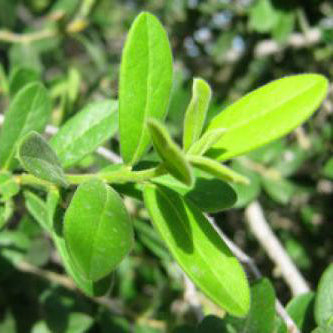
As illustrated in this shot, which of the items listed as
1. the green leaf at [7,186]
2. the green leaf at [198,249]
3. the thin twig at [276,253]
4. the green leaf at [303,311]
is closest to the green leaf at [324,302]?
the green leaf at [303,311]

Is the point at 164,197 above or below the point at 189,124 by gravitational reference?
below

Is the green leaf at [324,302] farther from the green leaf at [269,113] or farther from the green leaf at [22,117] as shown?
the green leaf at [22,117]

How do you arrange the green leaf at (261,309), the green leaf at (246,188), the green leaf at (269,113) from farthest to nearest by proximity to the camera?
the green leaf at (246,188), the green leaf at (261,309), the green leaf at (269,113)

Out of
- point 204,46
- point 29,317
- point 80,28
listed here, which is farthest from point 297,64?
point 29,317

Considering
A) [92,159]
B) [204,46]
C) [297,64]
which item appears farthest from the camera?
[204,46]

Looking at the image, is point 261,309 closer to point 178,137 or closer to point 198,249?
point 198,249

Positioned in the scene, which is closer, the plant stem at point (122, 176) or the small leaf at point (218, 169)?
the small leaf at point (218, 169)

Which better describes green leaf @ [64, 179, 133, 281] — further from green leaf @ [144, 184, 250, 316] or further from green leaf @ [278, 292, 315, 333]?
green leaf @ [278, 292, 315, 333]

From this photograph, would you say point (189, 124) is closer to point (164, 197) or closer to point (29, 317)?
point (164, 197)
